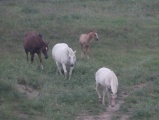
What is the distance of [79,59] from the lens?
20.4m

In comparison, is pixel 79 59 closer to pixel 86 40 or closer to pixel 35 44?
pixel 86 40

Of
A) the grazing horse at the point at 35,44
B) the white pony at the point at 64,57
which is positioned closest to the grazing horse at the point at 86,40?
the grazing horse at the point at 35,44

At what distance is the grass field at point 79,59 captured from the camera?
14.3 metres

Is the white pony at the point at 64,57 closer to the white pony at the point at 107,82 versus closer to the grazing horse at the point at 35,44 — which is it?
the grazing horse at the point at 35,44

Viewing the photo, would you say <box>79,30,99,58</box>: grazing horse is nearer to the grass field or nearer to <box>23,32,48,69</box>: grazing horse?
the grass field

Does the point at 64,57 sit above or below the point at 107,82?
below

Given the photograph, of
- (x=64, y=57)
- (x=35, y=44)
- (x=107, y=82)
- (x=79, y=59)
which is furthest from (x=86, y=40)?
(x=107, y=82)

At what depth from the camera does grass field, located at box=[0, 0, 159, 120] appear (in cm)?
1430

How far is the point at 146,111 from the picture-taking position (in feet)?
45.7

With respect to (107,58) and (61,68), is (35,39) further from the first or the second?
(107,58)

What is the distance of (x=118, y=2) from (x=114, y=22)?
537 cm

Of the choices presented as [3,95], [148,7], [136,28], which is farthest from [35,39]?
[148,7]

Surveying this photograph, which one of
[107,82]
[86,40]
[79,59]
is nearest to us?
[107,82]

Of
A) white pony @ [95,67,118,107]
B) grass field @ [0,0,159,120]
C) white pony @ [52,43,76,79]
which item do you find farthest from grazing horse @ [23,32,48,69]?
white pony @ [95,67,118,107]
